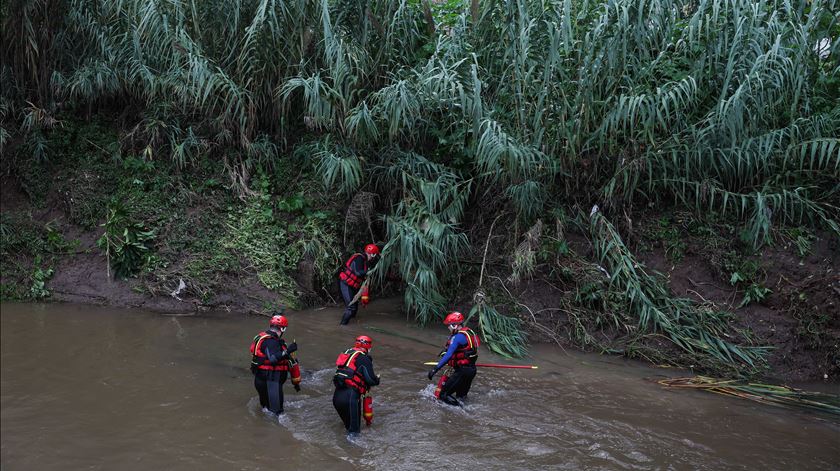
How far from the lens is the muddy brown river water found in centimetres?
567

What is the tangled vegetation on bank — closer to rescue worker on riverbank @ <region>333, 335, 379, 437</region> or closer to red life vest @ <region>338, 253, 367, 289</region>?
red life vest @ <region>338, 253, 367, 289</region>

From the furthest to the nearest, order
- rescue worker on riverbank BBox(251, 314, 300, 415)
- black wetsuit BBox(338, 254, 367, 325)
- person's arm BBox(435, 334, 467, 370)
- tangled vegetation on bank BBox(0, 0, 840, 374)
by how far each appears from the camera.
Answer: black wetsuit BBox(338, 254, 367, 325) < tangled vegetation on bank BBox(0, 0, 840, 374) < person's arm BBox(435, 334, 467, 370) < rescue worker on riverbank BBox(251, 314, 300, 415)

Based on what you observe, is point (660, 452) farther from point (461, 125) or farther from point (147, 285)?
point (147, 285)

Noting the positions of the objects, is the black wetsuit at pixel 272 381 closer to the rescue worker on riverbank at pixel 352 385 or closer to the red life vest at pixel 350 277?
the rescue worker on riverbank at pixel 352 385

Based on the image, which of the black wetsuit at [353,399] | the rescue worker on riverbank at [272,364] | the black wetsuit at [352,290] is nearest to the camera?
the black wetsuit at [353,399]

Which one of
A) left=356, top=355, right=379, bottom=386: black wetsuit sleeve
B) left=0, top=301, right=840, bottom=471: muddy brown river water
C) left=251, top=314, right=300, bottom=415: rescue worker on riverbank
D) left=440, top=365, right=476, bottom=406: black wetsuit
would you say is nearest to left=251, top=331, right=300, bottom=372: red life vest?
left=251, top=314, right=300, bottom=415: rescue worker on riverbank

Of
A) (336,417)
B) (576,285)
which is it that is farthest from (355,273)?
(336,417)

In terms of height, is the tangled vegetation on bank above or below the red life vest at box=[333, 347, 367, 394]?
above

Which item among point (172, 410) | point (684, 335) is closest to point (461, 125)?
point (684, 335)

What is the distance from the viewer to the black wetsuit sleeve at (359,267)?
982 cm

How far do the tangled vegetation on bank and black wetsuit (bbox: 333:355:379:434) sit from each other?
2.96 m

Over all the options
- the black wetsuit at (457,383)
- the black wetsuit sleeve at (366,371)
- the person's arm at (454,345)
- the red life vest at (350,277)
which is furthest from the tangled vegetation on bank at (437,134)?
the black wetsuit sleeve at (366,371)

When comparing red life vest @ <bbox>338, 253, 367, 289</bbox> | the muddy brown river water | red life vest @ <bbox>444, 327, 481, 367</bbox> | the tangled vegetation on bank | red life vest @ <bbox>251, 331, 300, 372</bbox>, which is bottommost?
the muddy brown river water

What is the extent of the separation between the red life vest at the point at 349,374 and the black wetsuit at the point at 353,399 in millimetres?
29
